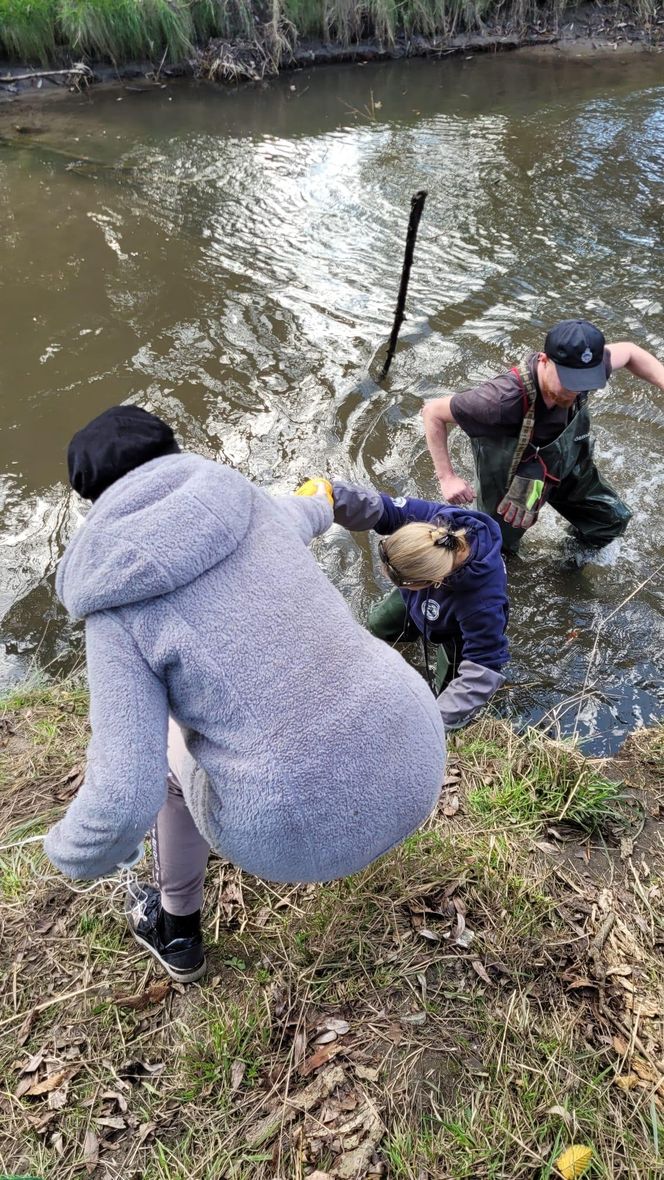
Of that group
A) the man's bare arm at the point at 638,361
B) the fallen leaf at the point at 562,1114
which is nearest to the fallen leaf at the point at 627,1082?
the fallen leaf at the point at 562,1114

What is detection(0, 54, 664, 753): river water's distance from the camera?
13.5 feet

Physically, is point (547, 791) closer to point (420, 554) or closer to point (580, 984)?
point (580, 984)

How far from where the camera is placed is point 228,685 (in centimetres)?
137

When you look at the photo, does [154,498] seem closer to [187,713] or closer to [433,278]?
[187,713]

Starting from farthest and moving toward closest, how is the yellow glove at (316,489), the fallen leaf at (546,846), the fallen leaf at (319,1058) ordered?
1. the fallen leaf at (546,846)
2. the yellow glove at (316,489)
3. the fallen leaf at (319,1058)

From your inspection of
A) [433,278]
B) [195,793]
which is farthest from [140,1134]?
[433,278]

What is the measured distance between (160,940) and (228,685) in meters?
1.22

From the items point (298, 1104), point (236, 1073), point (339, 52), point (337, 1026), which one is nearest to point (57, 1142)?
point (236, 1073)

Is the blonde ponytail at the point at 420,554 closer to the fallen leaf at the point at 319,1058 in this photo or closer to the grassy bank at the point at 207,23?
the fallen leaf at the point at 319,1058

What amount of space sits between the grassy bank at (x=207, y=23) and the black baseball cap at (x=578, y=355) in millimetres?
10305

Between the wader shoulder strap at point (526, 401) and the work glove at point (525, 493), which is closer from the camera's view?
the wader shoulder strap at point (526, 401)

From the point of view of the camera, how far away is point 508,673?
12.3 ft

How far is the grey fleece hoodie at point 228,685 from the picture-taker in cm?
133

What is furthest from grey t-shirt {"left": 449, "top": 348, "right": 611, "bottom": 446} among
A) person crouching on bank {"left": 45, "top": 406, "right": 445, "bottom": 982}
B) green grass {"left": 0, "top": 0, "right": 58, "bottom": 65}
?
green grass {"left": 0, "top": 0, "right": 58, "bottom": 65}
